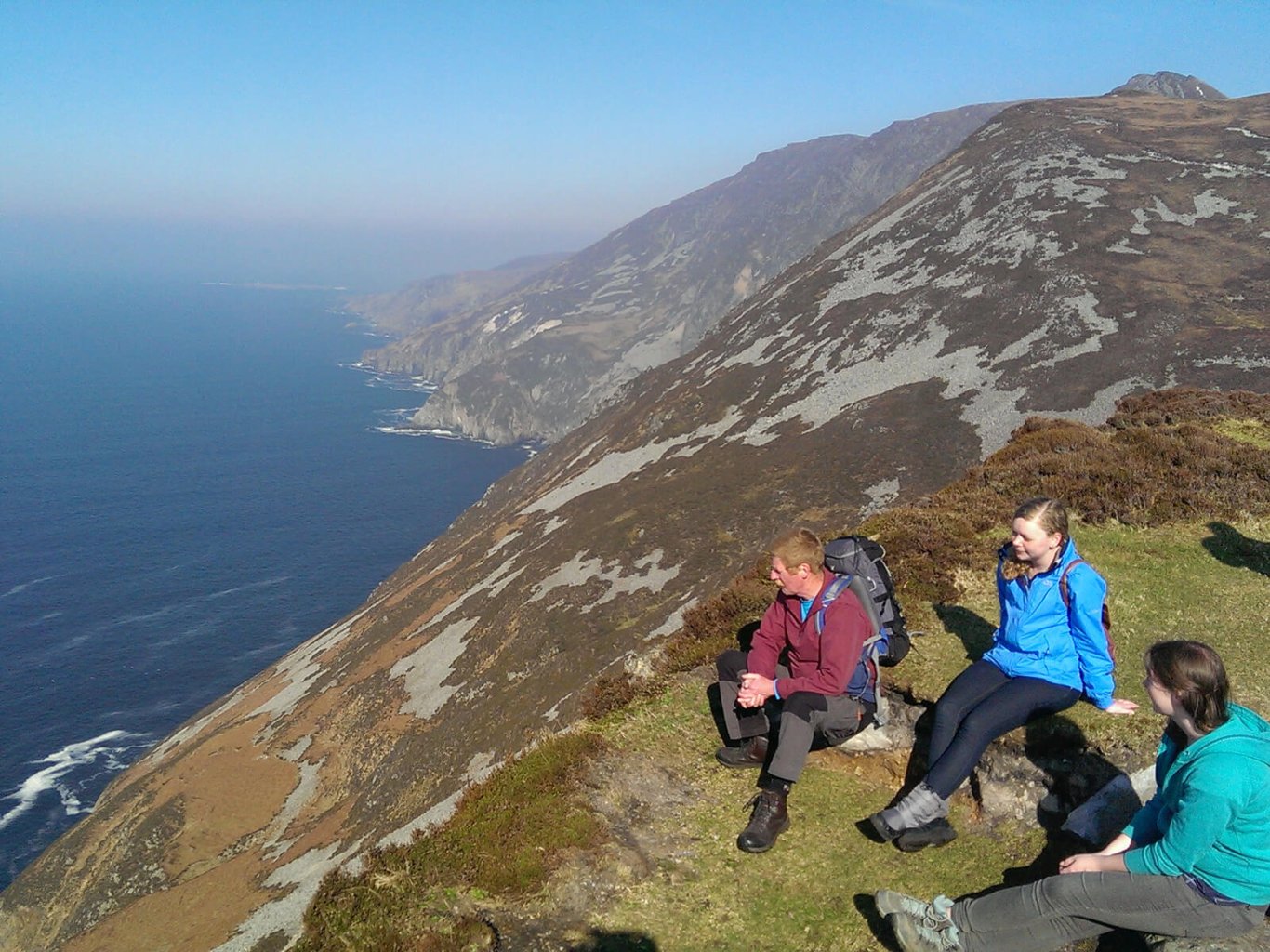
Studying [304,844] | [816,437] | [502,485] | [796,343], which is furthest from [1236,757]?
[502,485]

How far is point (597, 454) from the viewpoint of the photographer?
8100 centimetres

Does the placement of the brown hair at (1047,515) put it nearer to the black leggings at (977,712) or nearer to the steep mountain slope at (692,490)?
the black leggings at (977,712)

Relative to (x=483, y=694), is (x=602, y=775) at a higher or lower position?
higher

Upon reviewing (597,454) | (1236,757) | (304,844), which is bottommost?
(304,844)

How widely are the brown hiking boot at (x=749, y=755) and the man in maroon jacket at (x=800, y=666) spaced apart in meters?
0.45

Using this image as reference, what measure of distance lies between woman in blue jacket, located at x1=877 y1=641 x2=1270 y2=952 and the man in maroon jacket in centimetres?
201

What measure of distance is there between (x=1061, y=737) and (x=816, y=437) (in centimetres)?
4720

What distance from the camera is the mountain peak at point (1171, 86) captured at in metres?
170

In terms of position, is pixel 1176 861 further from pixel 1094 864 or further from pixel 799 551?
pixel 799 551

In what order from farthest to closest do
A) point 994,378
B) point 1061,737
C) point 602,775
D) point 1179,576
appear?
point 994,378 → point 1179,576 → point 602,775 → point 1061,737

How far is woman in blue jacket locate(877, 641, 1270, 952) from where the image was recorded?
5633mm

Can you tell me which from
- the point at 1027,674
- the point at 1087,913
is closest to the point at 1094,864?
the point at 1087,913

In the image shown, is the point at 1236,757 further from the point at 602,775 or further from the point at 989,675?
the point at 602,775

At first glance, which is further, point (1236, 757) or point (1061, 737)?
point (1061, 737)
